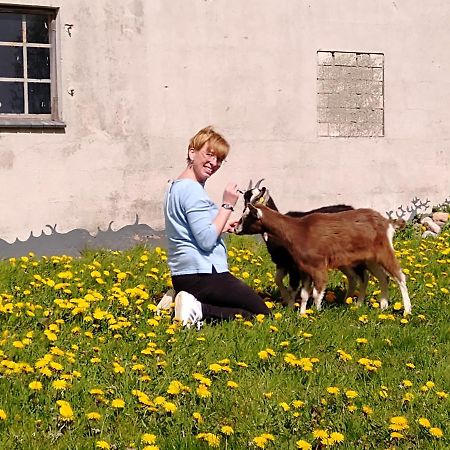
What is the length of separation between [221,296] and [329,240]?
1.16m

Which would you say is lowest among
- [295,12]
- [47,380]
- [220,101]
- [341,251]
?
[47,380]

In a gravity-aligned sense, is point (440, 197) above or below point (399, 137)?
below

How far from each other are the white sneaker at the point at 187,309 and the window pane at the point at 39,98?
4.60 meters

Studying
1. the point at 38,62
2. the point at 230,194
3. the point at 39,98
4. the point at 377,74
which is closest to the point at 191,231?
the point at 230,194

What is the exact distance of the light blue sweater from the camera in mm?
6047

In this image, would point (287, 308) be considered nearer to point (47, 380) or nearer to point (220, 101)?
point (47, 380)

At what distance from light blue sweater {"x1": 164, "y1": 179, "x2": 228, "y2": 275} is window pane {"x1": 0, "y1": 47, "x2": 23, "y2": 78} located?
4.22 meters

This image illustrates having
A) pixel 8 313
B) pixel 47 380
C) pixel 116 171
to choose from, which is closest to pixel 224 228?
pixel 8 313

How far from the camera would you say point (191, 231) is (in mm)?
6133

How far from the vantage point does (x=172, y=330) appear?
213 inches

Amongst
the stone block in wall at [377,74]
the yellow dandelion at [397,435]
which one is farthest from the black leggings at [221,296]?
the stone block in wall at [377,74]

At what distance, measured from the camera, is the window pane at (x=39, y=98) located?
381 inches

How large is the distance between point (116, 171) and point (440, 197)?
192 inches

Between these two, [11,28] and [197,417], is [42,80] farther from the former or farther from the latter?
[197,417]
